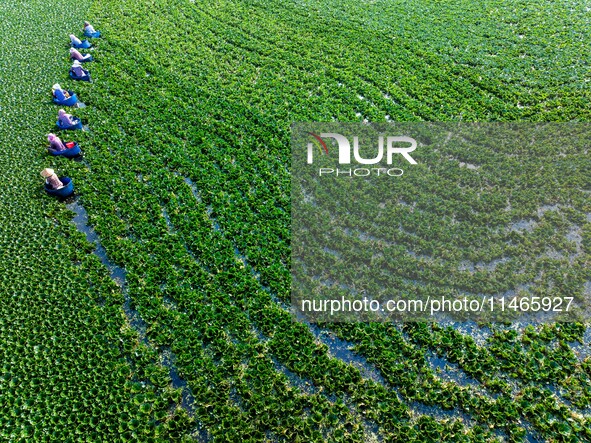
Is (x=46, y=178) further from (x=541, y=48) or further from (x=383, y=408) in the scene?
(x=541, y=48)

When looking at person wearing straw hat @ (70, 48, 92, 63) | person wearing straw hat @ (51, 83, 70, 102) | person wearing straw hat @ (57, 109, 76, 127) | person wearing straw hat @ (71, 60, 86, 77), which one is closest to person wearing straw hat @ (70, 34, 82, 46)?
person wearing straw hat @ (70, 48, 92, 63)

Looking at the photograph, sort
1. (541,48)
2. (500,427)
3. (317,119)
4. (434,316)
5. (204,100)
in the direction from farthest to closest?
1. (541,48)
2. (204,100)
3. (317,119)
4. (434,316)
5. (500,427)

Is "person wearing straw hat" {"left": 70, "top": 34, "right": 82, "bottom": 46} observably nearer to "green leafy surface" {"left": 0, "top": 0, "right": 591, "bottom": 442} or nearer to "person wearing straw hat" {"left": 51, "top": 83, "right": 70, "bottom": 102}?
"green leafy surface" {"left": 0, "top": 0, "right": 591, "bottom": 442}

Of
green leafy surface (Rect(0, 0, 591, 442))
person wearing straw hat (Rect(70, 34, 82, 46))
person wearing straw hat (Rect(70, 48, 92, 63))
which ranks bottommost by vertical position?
green leafy surface (Rect(0, 0, 591, 442))

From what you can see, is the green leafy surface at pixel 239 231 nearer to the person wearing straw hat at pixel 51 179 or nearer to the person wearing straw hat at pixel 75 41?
the person wearing straw hat at pixel 51 179

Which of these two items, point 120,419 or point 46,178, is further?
point 46,178

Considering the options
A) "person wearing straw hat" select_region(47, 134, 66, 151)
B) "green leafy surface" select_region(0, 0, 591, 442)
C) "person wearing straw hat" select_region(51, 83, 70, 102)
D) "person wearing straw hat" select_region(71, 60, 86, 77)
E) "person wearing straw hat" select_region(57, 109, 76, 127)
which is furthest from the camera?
"person wearing straw hat" select_region(71, 60, 86, 77)

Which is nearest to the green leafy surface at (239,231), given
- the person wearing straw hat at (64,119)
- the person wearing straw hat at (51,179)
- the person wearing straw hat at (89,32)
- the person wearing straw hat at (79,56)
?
the person wearing straw hat at (79,56)

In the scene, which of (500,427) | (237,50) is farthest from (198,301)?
(237,50)

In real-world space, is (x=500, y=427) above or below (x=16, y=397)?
below
